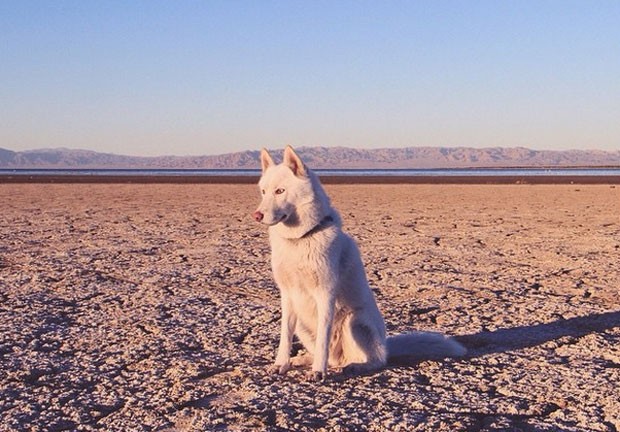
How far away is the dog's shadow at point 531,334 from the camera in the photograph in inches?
169

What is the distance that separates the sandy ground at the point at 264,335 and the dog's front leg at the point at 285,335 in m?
0.07

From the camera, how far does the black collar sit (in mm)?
3545

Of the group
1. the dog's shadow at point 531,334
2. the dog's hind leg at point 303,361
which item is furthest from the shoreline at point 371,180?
the dog's hind leg at point 303,361

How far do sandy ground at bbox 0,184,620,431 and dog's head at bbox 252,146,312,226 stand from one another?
0.85m

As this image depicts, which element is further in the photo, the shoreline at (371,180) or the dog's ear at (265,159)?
the shoreline at (371,180)

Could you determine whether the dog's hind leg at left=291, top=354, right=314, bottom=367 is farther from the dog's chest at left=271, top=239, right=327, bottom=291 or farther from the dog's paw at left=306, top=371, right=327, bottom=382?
the dog's chest at left=271, top=239, right=327, bottom=291

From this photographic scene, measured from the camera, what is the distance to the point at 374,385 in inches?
139

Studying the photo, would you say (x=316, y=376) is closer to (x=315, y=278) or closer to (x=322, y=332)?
(x=322, y=332)

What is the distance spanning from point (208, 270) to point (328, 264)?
374cm

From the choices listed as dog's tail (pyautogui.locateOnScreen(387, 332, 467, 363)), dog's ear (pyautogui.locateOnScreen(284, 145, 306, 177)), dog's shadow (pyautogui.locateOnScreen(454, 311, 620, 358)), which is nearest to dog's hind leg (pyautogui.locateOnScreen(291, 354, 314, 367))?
dog's tail (pyautogui.locateOnScreen(387, 332, 467, 363))

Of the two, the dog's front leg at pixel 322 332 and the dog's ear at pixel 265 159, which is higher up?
the dog's ear at pixel 265 159

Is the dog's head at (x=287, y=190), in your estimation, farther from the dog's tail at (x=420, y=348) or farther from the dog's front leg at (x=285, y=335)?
the dog's tail at (x=420, y=348)

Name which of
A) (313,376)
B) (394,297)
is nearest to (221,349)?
(313,376)

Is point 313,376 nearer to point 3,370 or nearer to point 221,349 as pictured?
point 221,349
